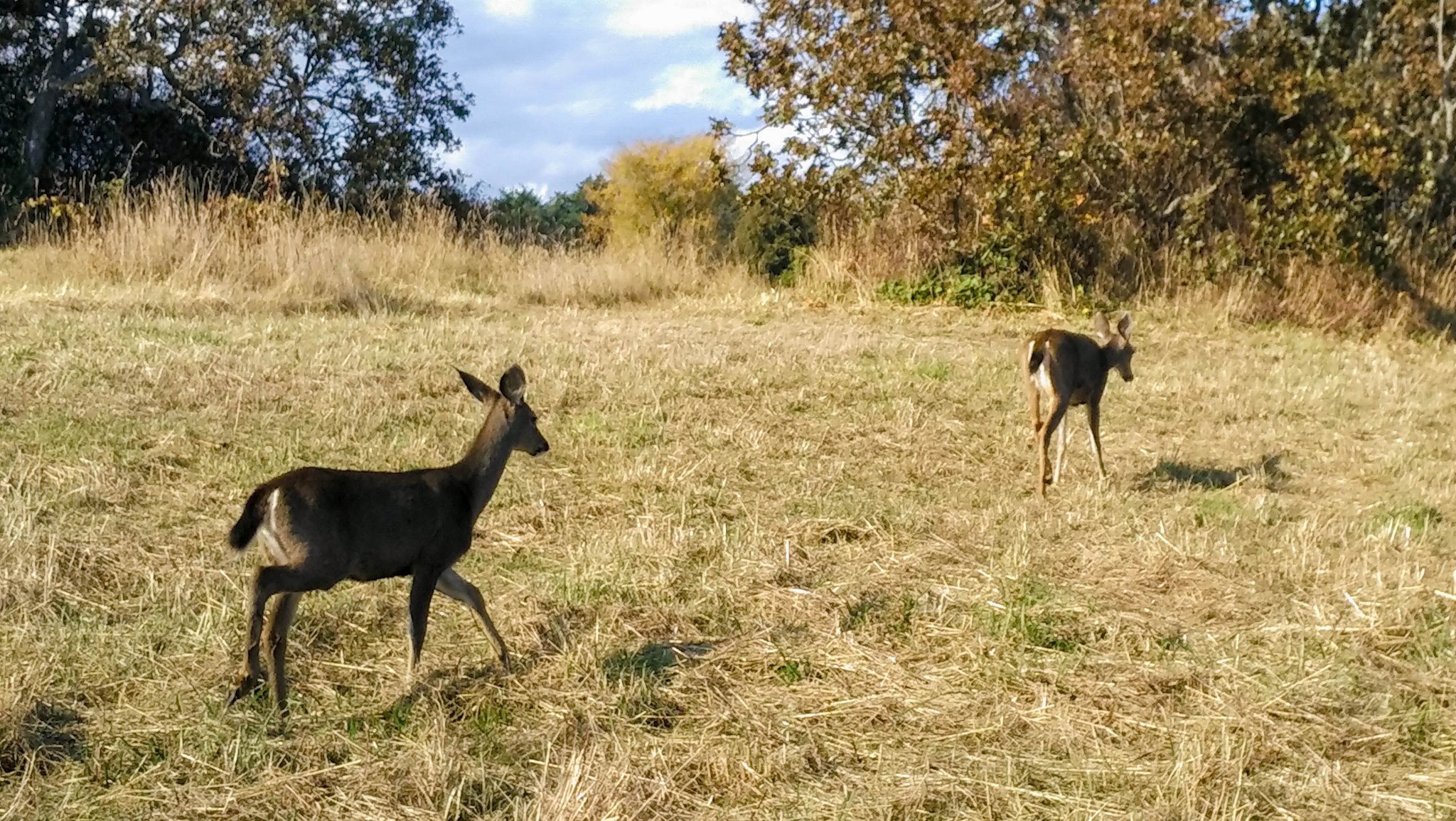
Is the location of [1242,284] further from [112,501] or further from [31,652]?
[31,652]

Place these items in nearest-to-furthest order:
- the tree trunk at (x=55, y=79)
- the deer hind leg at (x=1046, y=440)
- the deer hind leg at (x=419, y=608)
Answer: the deer hind leg at (x=419, y=608)
the deer hind leg at (x=1046, y=440)
the tree trunk at (x=55, y=79)

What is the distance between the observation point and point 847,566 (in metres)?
6.20

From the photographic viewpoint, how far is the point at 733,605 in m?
5.58

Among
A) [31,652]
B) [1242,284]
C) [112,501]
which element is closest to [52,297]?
[112,501]

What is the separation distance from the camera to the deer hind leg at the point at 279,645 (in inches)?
178

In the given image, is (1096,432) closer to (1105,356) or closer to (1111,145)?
(1105,356)

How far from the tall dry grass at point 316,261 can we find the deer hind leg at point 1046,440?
746cm

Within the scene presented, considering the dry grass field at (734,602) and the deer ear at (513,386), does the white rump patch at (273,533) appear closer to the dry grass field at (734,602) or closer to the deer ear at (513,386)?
the dry grass field at (734,602)

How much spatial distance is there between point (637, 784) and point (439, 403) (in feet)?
18.0

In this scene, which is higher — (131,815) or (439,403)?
(439,403)

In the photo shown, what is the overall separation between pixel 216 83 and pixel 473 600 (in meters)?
19.3

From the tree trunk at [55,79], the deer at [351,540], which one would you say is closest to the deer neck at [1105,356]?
the deer at [351,540]

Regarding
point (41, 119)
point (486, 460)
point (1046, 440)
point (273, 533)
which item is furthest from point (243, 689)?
point (41, 119)

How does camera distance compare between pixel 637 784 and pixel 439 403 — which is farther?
pixel 439 403
